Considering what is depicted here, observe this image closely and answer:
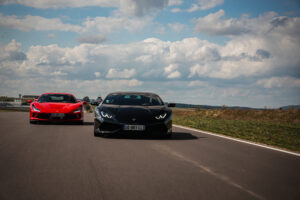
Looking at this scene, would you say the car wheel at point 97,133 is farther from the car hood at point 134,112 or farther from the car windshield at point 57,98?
the car windshield at point 57,98

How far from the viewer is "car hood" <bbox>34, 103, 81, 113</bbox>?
14508 millimetres

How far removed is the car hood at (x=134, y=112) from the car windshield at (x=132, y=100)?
2.08 ft

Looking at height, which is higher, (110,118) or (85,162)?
(110,118)

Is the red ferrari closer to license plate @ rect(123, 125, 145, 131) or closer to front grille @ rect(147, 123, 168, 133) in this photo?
license plate @ rect(123, 125, 145, 131)

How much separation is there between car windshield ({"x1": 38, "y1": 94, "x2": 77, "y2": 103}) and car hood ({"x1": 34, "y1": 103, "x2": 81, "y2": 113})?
0.77 meters

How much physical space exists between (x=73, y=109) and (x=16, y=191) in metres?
10.6

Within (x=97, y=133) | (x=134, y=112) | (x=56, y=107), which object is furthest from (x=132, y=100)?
(x=56, y=107)

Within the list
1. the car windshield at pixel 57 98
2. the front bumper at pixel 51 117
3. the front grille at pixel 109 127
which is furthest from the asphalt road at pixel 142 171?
the car windshield at pixel 57 98

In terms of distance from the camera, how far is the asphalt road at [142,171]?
4410 mm

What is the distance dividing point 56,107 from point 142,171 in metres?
9.72

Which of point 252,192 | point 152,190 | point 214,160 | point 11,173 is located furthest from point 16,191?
point 214,160

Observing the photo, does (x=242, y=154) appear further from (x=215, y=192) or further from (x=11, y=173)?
(x=11, y=173)

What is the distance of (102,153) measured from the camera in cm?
741

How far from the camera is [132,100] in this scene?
36.8ft
